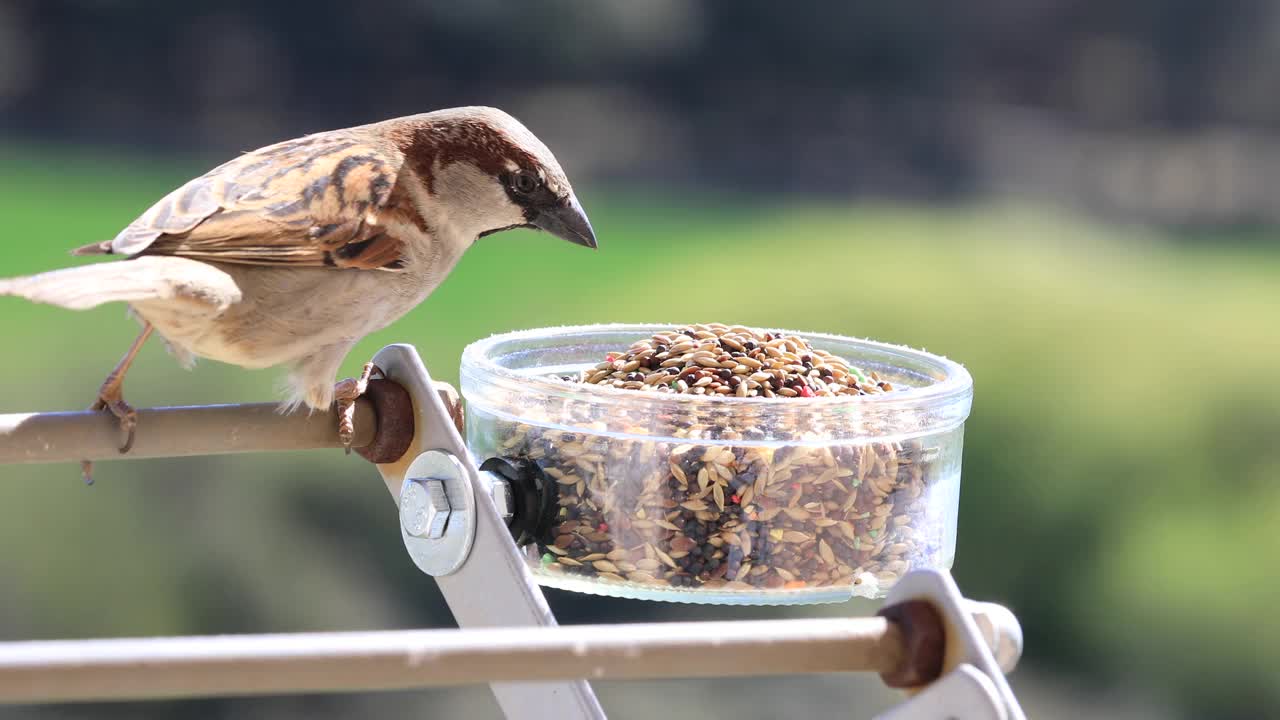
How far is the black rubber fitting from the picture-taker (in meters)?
1.88

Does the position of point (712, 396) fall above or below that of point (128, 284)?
below

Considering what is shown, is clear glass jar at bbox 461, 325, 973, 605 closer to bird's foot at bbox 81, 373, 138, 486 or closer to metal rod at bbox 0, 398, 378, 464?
metal rod at bbox 0, 398, 378, 464

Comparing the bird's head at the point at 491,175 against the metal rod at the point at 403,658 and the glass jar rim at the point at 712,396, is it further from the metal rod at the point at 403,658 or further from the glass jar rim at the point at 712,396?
the metal rod at the point at 403,658

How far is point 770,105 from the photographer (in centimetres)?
766

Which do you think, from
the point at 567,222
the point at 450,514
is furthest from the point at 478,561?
the point at 567,222

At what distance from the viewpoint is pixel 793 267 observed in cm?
568

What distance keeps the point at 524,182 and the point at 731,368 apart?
43 cm

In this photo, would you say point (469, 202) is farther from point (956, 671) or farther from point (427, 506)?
point (956, 671)

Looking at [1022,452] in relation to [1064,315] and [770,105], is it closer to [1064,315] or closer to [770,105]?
[1064,315]

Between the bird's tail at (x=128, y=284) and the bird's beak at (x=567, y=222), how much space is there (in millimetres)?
438

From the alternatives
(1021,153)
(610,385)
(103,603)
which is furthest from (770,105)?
(610,385)

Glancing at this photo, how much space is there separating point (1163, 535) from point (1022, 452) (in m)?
0.53

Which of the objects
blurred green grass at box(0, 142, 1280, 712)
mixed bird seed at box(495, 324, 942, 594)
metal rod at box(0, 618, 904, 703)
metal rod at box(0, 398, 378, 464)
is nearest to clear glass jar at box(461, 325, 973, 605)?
mixed bird seed at box(495, 324, 942, 594)

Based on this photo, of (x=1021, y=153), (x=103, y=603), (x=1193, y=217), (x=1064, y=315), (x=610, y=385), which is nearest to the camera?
(x=610, y=385)
